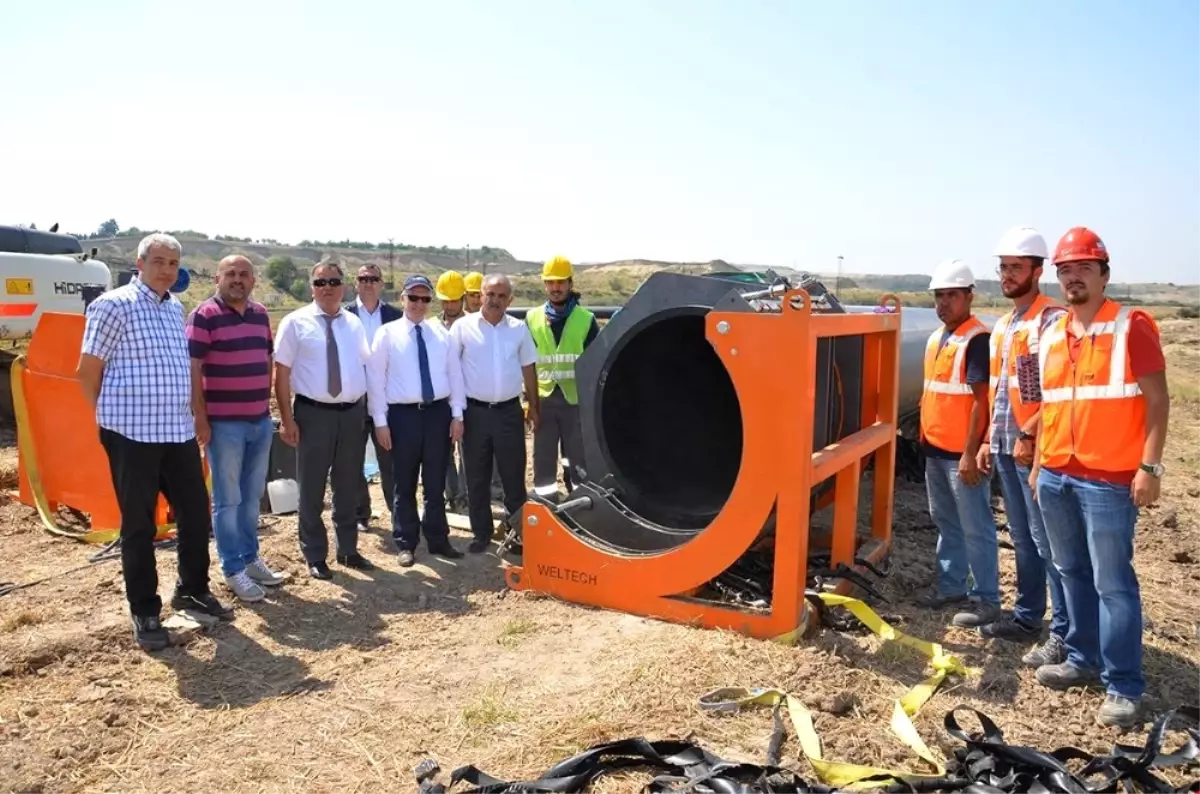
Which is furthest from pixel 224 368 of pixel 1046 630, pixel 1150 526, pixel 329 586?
pixel 1150 526

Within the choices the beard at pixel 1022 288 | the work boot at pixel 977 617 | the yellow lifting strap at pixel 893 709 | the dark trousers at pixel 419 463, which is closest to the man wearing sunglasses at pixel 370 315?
the dark trousers at pixel 419 463

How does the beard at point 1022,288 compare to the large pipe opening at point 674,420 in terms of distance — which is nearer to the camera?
the beard at point 1022,288

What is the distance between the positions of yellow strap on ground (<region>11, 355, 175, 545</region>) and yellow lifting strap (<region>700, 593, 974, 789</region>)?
14.3ft

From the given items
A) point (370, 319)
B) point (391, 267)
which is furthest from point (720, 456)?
point (391, 267)

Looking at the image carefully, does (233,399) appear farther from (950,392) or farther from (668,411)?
(950,392)

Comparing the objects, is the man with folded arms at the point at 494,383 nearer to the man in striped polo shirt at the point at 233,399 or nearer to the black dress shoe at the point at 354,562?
the black dress shoe at the point at 354,562

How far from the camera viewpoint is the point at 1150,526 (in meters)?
7.19

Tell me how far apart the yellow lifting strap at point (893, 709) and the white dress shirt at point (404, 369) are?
2.59 metres

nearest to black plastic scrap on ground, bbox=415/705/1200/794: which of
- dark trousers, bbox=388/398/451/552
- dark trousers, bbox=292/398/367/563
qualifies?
dark trousers, bbox=292/398/367/563

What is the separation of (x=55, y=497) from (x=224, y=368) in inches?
112

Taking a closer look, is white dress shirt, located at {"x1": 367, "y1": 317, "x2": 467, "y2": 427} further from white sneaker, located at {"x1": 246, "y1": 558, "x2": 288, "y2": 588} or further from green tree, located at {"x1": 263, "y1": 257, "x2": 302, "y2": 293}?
green tree, located at {"x1": 263, "y1": 257, "x2": 302, "y2": 293}

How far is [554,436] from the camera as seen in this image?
616cm

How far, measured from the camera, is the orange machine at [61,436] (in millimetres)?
6410

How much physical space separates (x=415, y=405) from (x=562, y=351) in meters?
0.99
